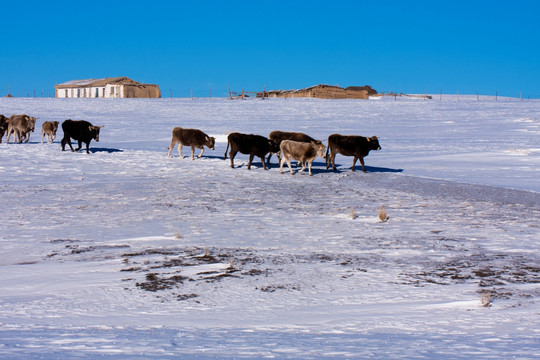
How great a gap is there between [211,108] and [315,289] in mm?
44677

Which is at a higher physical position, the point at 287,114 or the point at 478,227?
the point at 287,114

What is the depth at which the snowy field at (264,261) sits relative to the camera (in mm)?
4684

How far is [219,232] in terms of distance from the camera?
32.9ft

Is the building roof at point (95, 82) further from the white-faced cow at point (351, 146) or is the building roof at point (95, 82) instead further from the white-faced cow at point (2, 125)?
the white-faced cow at point (351, 146)

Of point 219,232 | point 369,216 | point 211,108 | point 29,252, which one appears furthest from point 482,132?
point 29,252

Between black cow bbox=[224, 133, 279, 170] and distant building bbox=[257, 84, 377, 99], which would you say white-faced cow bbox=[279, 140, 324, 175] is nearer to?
black cow bbox=[224, 133, 279, 170]

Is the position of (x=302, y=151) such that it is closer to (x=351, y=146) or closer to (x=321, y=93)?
(x=351, y=146)

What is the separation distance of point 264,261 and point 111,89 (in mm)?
63015

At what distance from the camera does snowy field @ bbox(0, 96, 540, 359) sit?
4.68 metres

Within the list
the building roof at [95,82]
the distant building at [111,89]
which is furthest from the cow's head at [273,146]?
the building roof at [95,82]

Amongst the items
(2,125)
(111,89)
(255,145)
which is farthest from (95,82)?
(255,145)

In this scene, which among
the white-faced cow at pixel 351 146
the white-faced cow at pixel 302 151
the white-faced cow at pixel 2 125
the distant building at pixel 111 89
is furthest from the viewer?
the distant building at pixel 111 89

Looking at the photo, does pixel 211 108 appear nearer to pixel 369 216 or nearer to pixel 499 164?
pixel 499 164

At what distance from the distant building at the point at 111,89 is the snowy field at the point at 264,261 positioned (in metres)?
46.8
